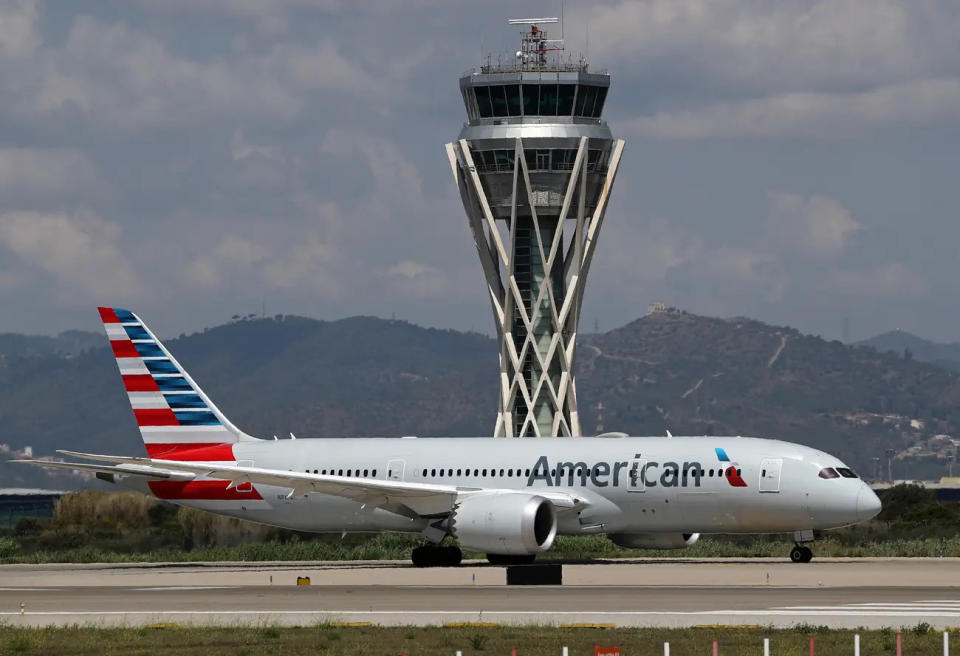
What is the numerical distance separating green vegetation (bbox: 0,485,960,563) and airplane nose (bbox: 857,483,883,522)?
6.32 meters

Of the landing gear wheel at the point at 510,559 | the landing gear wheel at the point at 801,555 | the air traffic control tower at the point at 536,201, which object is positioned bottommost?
the landing gear wheel at the point at 510,559

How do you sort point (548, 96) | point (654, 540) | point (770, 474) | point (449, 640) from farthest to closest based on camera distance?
point (548, 96) < point (654, 540) < point (770, 474) < point (449, 640)

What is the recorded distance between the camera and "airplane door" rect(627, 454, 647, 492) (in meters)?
52.4

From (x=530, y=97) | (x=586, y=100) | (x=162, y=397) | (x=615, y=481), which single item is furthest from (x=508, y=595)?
(x=586, y=100)

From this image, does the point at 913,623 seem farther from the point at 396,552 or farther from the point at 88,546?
the point at 88,546

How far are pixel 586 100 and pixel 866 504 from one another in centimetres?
6353

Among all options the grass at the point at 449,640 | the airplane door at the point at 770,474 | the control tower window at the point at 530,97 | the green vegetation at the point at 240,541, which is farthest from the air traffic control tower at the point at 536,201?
the grass at the point at 449,640

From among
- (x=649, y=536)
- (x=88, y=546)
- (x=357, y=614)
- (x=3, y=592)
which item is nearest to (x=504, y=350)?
(x=88, y=546)

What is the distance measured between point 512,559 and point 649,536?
13.5 feet

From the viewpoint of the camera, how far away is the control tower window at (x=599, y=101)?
370 ft

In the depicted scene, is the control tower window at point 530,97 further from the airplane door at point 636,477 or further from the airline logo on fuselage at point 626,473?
the airplane door at point 636,477

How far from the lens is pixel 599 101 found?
113 m

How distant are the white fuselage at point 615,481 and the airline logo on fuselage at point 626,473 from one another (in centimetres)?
3

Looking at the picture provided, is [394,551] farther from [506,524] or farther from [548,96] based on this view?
[548,96]
